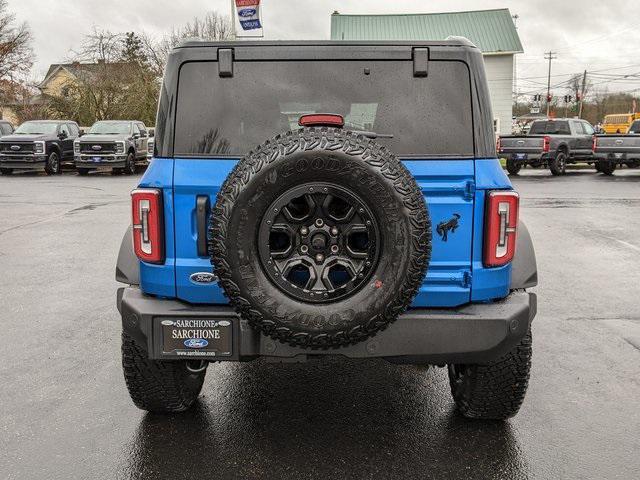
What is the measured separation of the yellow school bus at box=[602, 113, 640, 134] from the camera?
174ft

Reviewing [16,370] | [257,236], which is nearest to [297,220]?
[257,236]

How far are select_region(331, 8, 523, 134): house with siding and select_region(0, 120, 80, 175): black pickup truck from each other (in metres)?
23.8

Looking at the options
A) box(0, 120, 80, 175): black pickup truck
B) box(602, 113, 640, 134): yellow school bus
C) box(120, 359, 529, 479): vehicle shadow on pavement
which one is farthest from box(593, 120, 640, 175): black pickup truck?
box(602, 113, 640, 134): yellow school bus

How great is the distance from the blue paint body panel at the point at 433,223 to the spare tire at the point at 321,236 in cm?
31

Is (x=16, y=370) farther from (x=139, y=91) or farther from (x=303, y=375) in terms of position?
(x=139, y=91)

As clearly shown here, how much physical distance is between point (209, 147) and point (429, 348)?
4.74ft

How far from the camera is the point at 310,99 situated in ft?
10.9

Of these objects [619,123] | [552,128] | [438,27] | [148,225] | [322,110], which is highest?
[438,27]

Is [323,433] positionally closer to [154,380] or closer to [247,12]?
[154,380]

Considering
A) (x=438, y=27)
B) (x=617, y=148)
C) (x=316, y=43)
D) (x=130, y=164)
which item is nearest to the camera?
(x=316, y=43)

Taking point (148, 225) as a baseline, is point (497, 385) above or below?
below

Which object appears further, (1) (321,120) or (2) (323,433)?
(2) (323,433)

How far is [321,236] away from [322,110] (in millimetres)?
828

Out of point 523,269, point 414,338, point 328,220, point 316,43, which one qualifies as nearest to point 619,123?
point 523,269
